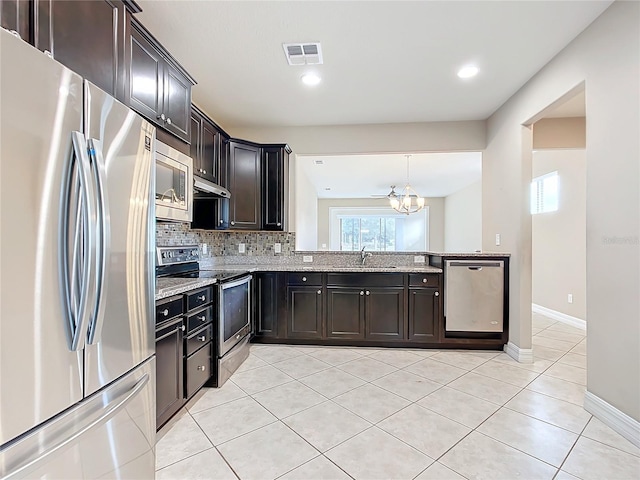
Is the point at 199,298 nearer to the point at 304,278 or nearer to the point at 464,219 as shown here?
the point at 304,278

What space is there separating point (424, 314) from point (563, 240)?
9.63 ft

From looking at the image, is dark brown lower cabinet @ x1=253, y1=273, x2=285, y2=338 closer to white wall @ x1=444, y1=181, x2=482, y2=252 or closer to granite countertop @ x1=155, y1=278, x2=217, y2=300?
granite countertop @ x1=155, y1=278, x2=217, y2=300

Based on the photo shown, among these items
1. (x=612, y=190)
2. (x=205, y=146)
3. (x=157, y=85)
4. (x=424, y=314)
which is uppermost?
(x=157, y=85)

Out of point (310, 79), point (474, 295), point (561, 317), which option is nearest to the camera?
point (310, 79)

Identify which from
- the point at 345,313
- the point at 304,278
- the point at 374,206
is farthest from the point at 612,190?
the point at 374,206

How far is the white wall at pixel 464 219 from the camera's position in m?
7.52

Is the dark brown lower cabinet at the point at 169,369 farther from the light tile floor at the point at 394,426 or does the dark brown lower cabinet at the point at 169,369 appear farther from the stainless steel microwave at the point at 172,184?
the stainless steel microwave at the point at 172,184

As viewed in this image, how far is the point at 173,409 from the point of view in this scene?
6.51ft

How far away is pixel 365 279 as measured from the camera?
138 inches

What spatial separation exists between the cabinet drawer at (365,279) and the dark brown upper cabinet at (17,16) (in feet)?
9.56

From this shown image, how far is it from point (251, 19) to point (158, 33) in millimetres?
723

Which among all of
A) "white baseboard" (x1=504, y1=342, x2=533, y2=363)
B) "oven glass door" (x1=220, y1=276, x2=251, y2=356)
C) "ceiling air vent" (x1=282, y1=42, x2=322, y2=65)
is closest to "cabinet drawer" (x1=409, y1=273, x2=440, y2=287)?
"white baseboard" (x1=504, y1=342, x2=533, y2=363)

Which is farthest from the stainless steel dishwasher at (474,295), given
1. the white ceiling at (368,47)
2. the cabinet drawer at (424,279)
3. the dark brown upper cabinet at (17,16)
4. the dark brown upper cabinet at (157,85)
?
the dark brown upper cabinet at (17,16)

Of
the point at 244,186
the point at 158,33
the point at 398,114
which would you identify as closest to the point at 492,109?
the point at 398,114
